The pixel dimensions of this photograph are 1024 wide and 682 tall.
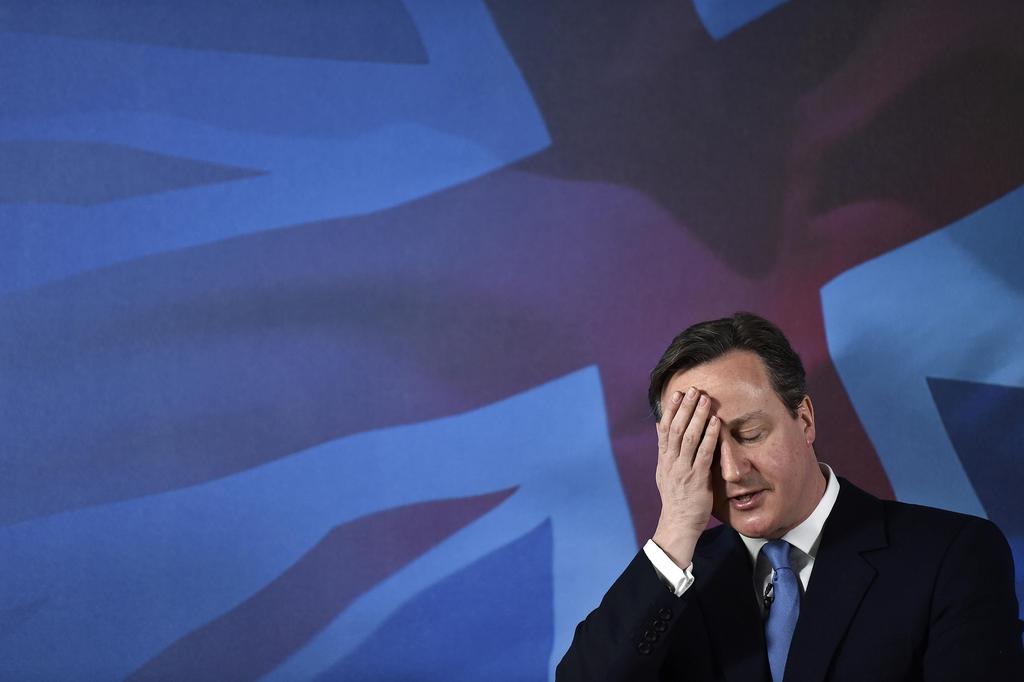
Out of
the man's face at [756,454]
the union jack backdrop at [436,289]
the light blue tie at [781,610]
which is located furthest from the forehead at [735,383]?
the union jack backdrop at [436,289]

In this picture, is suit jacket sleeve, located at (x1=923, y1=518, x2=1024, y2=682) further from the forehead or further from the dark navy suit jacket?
the forehead

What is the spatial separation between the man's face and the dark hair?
0.05 ft

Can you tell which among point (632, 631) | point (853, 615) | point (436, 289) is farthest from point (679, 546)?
point (436, 289)

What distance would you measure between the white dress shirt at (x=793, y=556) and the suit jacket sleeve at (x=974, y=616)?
0.19 metres

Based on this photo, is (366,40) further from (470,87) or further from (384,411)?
(384,411)

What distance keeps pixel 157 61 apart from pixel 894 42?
186cm

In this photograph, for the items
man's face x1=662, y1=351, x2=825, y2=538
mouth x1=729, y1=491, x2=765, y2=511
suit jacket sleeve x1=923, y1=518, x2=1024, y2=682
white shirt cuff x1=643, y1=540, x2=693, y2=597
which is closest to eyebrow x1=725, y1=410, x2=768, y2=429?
man's face x1=662, y1=351, x2=825, y2=538

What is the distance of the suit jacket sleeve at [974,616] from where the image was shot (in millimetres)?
1360

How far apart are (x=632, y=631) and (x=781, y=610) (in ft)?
0.82

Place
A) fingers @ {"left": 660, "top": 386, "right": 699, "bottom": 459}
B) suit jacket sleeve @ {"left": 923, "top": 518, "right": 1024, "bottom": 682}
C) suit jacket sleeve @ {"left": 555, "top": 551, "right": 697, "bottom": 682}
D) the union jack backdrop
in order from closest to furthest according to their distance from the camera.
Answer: suit jacket sleeve @ {"left": 923, "top": 518, "right": 1024, "bottom": 682} < suit jacket sleeve @ {"left": 555, "top": 551, "right": 697, "bottom": 682} < fingers @ {"left": 660, "top": 386, "right": 699, "bottom": 459} < the union jack backdrop

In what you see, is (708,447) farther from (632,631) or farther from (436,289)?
(436,289)

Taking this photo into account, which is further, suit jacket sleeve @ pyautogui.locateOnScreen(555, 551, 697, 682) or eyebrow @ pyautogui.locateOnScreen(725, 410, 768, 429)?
eyebrow @ pyautogui.locateOnScreen(725, 410, 768, 429)

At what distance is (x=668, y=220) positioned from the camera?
2.39m

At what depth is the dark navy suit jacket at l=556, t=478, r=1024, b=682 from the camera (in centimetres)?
141
